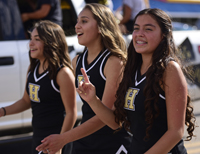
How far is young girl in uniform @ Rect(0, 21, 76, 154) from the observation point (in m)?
2.91

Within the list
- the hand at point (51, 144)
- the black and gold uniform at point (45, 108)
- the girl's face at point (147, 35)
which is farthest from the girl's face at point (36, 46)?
the girl's face at point (147, 35)

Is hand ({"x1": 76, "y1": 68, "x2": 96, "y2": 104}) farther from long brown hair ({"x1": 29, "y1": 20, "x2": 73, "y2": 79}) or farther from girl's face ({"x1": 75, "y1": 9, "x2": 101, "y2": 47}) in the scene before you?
long brown hair ({"x1": 29, "y1": 20, "x2": 73, "y2": 79})

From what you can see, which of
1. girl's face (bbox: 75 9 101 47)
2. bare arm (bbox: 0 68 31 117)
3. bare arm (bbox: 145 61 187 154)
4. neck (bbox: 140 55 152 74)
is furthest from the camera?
bare arm (bbox: 0 68 31 117)

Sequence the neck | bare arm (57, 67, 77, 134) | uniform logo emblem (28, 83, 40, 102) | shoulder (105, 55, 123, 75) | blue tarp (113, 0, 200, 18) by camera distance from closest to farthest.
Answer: the neck, shoulder (105, 55, 123, 75), bare arm (57, 67, 77, 134), uniform logo emblem (28, 83, 40, 102), blue tarp (113, 0, 200, 18)

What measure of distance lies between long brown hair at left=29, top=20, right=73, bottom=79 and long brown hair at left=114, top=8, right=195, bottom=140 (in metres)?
0.87

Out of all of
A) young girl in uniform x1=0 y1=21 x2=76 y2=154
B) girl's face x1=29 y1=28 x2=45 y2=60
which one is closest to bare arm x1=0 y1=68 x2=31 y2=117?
young girl in uniform x1=0 y1=21 x2=76 y2=154

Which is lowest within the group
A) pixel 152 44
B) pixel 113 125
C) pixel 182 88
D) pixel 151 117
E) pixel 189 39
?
pixel 189 39

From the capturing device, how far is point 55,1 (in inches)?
191

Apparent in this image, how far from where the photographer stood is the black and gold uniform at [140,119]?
6.62 ft

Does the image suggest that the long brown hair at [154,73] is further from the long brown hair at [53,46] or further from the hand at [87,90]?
the long brown hair at [53,46]

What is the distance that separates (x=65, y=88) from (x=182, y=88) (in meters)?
1.22

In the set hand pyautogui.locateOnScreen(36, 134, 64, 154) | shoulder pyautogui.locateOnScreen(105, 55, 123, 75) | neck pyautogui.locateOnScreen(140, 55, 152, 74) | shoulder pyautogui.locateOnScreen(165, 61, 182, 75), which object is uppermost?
shoulder pyautogui.locateOnScreen(165, 61, 182, 75)

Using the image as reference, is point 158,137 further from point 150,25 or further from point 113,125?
point 150,25

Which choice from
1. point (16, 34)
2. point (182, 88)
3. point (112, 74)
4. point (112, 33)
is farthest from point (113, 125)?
point (16, 34)
